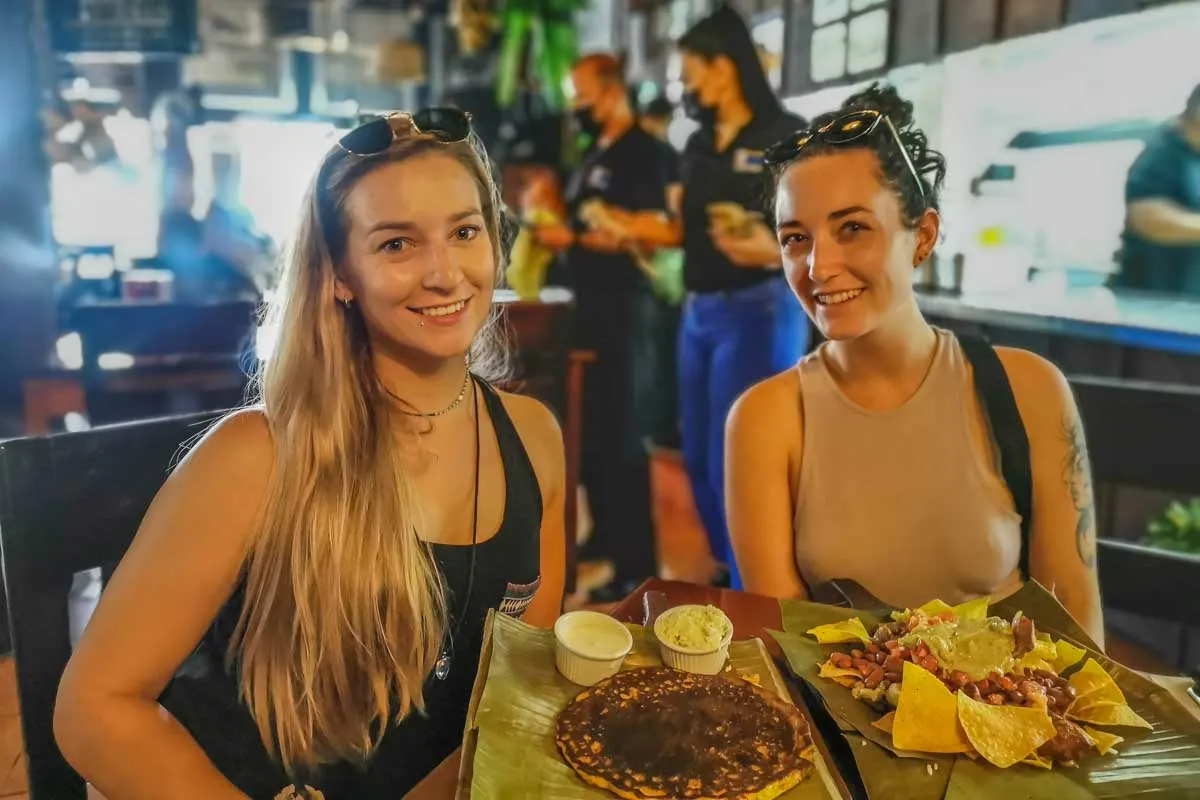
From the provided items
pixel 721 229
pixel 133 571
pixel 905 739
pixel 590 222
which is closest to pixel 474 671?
pixel 133 571

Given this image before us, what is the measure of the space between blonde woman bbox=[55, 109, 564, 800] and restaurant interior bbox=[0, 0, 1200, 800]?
0.11 metres

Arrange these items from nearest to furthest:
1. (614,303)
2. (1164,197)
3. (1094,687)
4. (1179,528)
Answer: (1094,687) < (1164,197) < (1179,528) < (614,303)

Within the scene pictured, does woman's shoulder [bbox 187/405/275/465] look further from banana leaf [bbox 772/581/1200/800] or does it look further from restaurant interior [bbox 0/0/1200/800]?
banana leaf [bbox 772/581/1200/800]

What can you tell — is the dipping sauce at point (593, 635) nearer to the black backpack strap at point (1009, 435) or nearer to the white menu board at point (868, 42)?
the black backpack strap at point (1009, 435)

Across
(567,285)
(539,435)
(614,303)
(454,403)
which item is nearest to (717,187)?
(614,303)

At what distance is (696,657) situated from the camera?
1.13 meters

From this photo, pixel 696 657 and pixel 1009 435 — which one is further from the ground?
pixel 1009 435

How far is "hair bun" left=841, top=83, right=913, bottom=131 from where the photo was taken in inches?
64.3

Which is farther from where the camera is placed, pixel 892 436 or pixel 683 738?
pixel 892 436

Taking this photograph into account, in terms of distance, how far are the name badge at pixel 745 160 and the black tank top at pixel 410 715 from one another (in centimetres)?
216

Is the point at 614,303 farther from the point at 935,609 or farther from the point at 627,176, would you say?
the point at 935,609

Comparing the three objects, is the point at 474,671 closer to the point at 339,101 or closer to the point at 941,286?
the point at 941,286

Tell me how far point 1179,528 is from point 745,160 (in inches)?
69.5

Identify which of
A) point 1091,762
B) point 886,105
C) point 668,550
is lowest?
point 668,550
